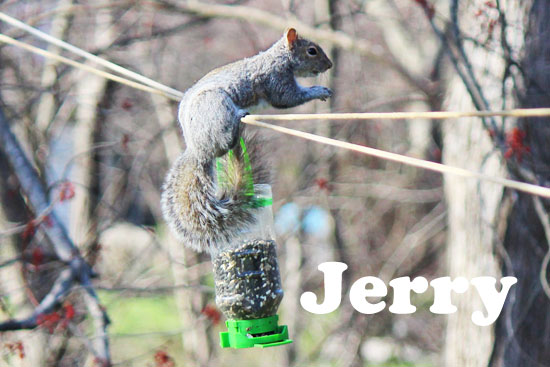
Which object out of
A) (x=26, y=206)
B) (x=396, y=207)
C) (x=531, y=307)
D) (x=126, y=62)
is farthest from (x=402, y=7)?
(x=26, y=206)

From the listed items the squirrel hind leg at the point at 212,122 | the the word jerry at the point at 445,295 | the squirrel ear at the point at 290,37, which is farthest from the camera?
the the word jerry at the point at 445,295

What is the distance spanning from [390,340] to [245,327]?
472 cm

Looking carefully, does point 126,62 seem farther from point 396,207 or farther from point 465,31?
point 396,207

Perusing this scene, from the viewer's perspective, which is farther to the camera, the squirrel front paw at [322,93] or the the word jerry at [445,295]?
the the word jerry at [445,295]

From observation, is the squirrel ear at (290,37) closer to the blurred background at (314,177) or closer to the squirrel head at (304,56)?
the squirrel head at (304,56)

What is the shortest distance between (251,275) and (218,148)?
451mm

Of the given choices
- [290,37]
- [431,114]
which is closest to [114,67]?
[290,37]

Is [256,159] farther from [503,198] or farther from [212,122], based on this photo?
[503,198]

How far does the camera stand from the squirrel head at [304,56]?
7.57 feet

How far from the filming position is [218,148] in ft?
6.45

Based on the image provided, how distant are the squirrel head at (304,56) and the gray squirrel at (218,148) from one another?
0.10m

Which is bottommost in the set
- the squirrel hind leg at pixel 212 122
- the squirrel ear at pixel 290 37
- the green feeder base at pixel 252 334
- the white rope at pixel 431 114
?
the green feeder base at pixel 252 334

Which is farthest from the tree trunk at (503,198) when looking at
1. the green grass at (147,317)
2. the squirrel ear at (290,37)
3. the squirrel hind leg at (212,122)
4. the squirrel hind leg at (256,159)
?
the green grass at (147,317)

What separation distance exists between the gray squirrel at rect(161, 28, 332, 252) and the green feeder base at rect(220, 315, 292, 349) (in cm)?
23
